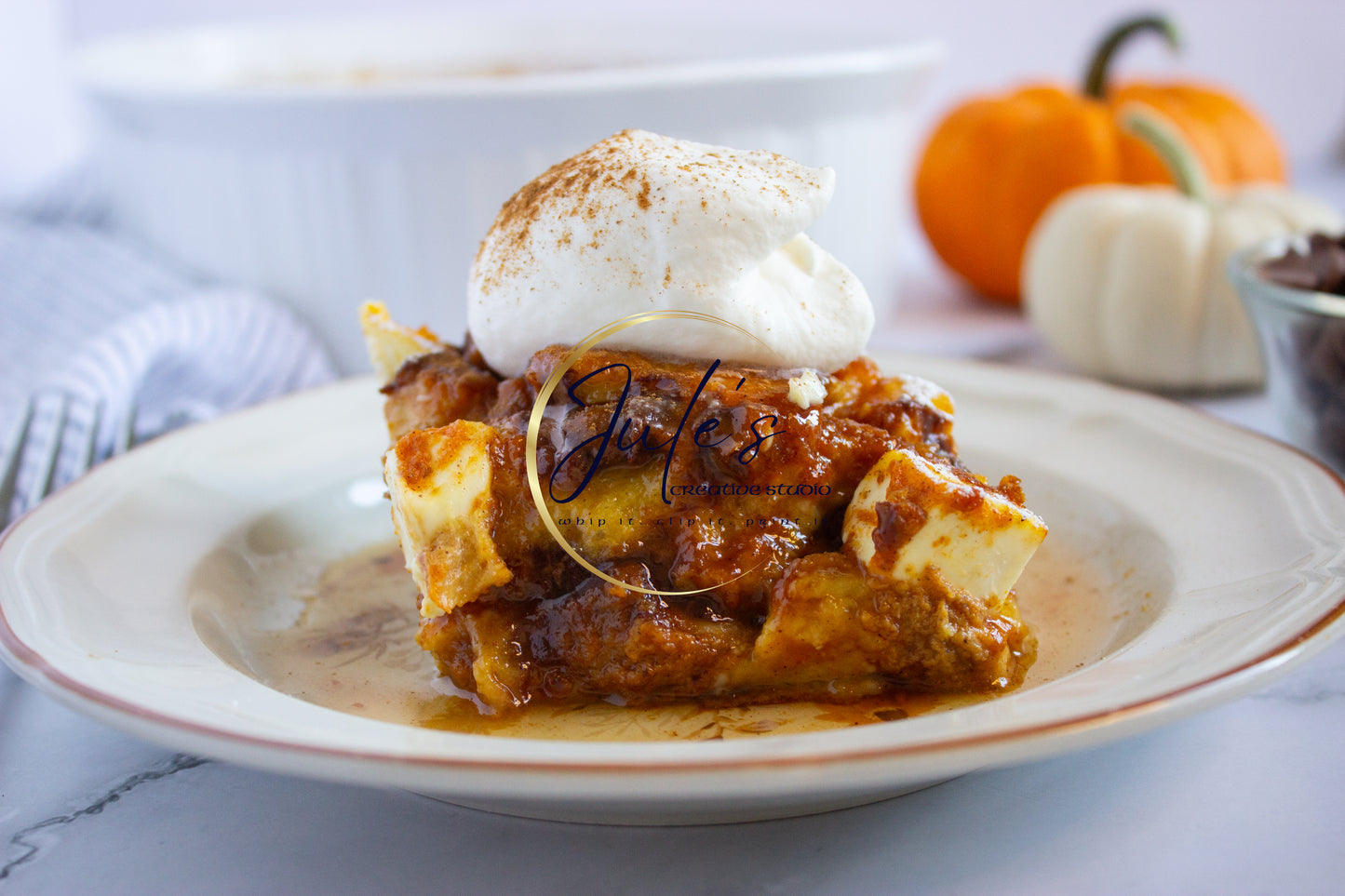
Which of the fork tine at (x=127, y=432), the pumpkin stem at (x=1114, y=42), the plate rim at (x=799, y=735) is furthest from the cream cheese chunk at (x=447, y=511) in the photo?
the pumpkin stem at (x=1114, y=42)

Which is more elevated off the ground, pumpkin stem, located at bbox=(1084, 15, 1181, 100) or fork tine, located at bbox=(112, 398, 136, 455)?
pumpkin stem, located at bbox=(1084, 15, 1181, 100)

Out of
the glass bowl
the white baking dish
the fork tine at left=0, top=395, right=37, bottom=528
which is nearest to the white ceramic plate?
the fork tine at left=0, top=395, right=37, bottom=528

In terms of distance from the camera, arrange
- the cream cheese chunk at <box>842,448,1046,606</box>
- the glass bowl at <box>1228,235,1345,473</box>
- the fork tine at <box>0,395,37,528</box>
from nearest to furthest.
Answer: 1. the cream cheese chunk at <box>842,448,1046,606</box>
2. the fork tine at <box>0,395,37,528</box>
3. the glass bowl at <box>1228,235,1345,473</box>

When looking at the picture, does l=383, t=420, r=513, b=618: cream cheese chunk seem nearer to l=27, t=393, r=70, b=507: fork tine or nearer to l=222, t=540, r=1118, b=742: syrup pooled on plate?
l=222, t=540, r=1118, b=742: syrup pooled on plate

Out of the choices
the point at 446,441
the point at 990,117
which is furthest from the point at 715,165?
the point at 990,117

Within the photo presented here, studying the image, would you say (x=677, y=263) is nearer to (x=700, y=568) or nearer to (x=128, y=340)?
(x=700, y=568)
